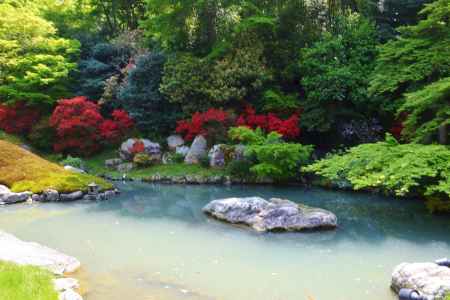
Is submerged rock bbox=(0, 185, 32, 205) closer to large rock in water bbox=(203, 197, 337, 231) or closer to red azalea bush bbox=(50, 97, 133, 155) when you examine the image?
red azalea bush bbox=(50, 97, 133, 155)

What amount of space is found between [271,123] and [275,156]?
295cm

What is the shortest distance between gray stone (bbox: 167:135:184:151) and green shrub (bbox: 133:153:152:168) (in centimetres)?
142

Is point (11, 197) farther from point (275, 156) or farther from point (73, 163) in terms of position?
point (275, 156)

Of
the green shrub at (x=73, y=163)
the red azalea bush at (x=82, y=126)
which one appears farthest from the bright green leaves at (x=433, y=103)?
the green shrub at (x=73, y=163)

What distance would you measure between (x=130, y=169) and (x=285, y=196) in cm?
748

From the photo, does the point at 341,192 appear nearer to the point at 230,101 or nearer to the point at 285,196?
the point at 285,196

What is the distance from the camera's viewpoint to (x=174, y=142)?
1986 centimetres

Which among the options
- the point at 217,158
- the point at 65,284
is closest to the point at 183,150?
the point at 217,158

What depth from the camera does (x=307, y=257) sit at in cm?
843

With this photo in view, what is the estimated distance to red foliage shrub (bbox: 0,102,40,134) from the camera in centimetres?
2123

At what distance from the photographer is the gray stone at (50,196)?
1341 cm

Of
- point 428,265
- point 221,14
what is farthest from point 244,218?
point 221,14

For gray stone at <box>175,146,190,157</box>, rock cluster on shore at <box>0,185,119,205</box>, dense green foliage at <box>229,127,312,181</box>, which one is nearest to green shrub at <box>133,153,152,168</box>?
gray stone at <box>175,146,190,157</box>

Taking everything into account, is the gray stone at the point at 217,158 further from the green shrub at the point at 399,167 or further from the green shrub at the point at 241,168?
the green shrub at the point at 399,167
